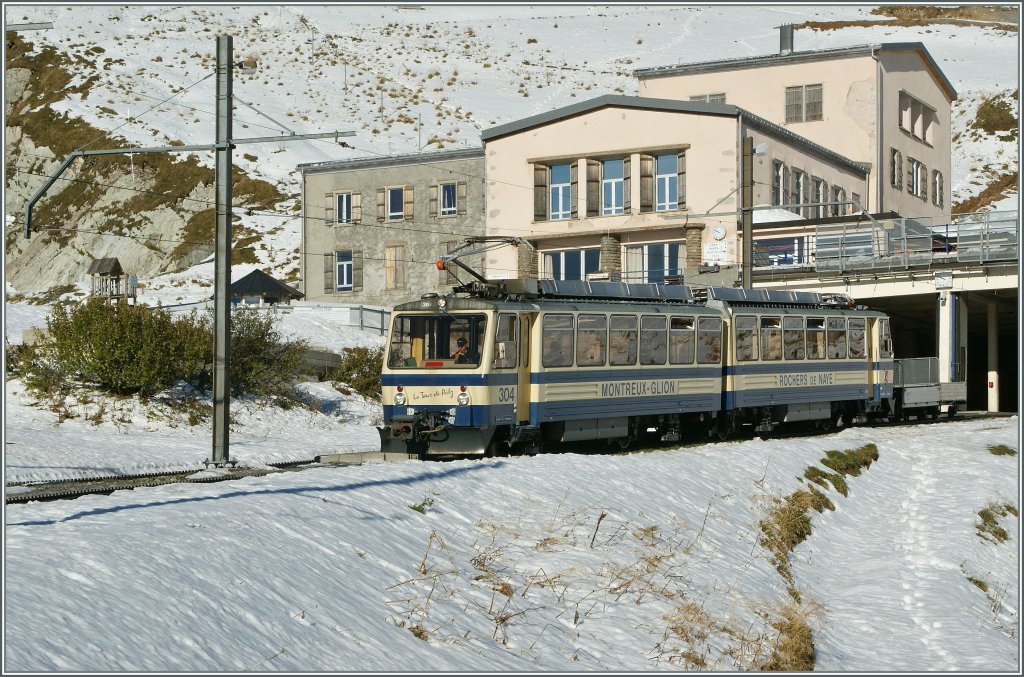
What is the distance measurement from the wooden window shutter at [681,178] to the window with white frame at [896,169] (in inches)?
647

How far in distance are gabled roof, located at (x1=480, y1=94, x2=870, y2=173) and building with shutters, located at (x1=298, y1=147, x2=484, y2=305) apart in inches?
137

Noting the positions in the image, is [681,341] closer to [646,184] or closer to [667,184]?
[667,184]

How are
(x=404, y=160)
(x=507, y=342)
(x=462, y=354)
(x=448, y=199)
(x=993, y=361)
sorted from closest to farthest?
(x=462, y=354) < (x=507, y=342) < (x=993, y=361) < (x=448, y=199) < (x=404, y=160)

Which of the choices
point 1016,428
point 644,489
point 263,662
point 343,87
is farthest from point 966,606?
point 343,87

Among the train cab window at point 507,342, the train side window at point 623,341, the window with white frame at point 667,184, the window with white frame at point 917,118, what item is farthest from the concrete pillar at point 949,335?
the window with white frame at point 917,118

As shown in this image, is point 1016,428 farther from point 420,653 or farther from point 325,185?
point 325,185

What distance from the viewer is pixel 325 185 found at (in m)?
58.1

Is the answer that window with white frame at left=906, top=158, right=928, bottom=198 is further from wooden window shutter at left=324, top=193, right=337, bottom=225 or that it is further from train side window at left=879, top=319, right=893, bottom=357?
train side window at left=879, top=319, right=893, bottom=357

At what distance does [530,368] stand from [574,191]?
29260mm

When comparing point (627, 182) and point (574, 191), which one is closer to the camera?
point (627, 182)

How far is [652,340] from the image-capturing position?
26047 millimetres

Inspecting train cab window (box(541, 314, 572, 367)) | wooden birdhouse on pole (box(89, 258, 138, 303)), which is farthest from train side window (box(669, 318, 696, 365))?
wooden birdhouse on pole (box(89, 258, 138, 303))

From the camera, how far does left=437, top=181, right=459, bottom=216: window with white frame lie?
182ft

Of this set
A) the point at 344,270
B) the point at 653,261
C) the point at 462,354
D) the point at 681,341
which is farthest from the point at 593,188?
the point at 462,354
